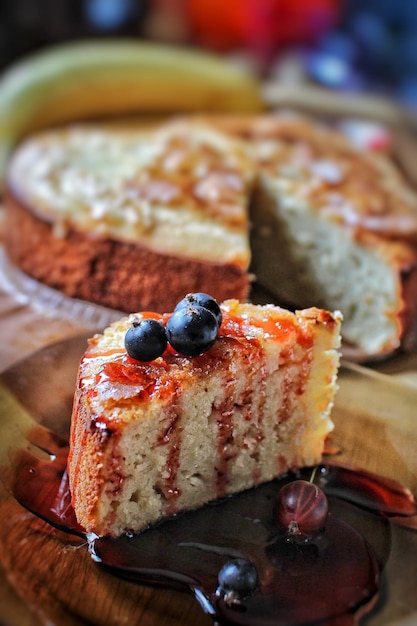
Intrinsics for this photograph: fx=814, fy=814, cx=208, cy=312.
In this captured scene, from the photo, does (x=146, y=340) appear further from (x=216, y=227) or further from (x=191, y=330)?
(x=216, y=227)

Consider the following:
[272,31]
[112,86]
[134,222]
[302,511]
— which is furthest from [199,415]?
[272,31]

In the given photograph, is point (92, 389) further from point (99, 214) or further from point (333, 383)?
point (99, 214)

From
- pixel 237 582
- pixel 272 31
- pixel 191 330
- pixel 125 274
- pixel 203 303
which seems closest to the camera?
pixel 237 582

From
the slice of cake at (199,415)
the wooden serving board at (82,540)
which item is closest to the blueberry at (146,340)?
the slice of cake at (199,415)

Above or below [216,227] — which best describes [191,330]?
above

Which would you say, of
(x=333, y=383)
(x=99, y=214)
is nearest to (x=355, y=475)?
(x=333, y=383)

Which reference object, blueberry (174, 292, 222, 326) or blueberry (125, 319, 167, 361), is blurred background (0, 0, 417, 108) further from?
blueberry (125, 319, 167, 361)

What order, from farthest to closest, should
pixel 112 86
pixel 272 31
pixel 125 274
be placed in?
pixel 272 31
pixel 112 86
pixel 125 274
